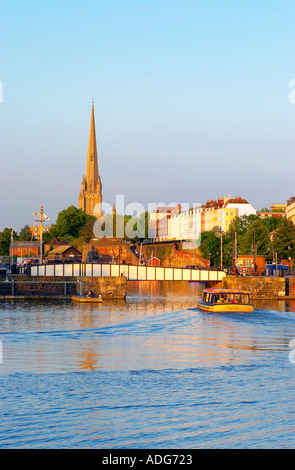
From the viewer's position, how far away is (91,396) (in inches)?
1070

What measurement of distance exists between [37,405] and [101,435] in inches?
169

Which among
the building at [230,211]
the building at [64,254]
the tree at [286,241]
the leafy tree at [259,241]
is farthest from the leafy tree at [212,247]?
the tree at [286,241]

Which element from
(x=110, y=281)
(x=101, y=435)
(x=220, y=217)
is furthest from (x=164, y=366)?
(x=220, y=217)

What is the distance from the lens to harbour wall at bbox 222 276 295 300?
79750 mm

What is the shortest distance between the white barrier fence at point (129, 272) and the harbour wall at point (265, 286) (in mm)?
4108

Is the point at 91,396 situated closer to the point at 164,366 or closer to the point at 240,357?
the point at 164,366

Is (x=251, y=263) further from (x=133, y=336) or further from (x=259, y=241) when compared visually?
(x=133, y=336)

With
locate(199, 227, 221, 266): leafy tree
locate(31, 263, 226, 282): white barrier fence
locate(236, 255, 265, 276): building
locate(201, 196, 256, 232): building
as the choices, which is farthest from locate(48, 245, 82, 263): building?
locate(31, 263, 226, 282): white barrier fence

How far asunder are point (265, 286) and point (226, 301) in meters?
17.6

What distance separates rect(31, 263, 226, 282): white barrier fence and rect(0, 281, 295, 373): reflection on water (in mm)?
15046

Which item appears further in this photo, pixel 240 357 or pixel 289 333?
pixel 289 333

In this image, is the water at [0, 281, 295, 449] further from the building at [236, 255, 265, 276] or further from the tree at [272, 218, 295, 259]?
the tree at [272, 218, 295, 259]

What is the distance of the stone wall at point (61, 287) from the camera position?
79.8m

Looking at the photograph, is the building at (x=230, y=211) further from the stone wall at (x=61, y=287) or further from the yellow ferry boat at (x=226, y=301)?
the yellow ferry boat at (x=226, y=301)
